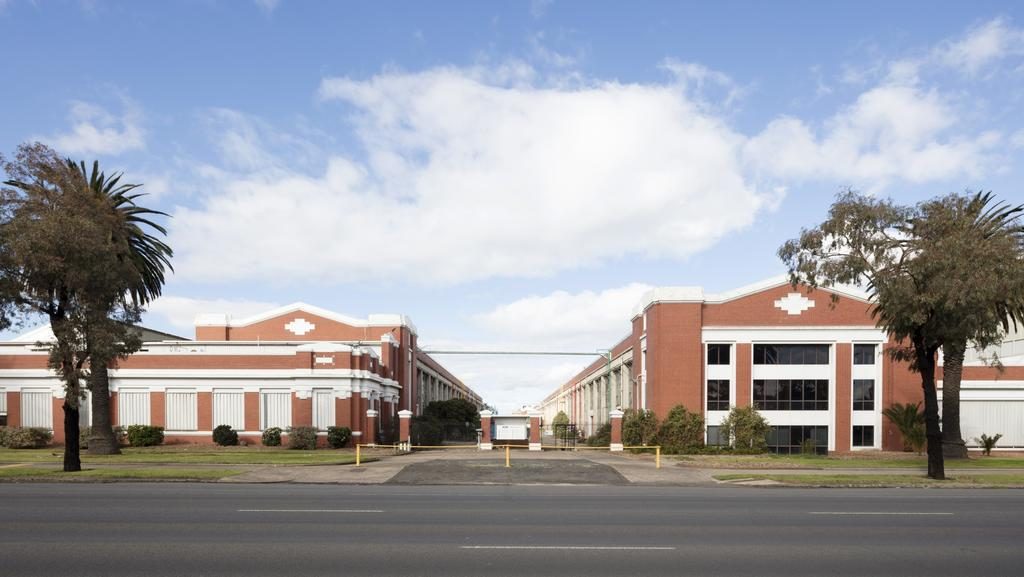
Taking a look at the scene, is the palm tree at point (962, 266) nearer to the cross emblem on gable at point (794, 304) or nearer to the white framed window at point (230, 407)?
the cross emblem on gable at point (794, 304)

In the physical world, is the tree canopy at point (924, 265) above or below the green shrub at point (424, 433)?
above

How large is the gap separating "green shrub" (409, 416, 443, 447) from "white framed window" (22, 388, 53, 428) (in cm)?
2053

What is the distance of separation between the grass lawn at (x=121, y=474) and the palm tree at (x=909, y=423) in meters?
34.2

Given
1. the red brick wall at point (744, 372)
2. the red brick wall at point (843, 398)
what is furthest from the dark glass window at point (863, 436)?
the red brick wall at point (744, 372)

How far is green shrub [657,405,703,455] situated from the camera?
146 ft

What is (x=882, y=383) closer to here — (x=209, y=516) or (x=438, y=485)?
(x=438, y=485)

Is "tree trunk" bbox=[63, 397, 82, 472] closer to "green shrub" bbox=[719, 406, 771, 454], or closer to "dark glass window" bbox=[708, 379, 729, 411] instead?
"green shrub" bbox=[719, 406, 771, 454]

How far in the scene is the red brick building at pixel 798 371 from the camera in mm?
47406

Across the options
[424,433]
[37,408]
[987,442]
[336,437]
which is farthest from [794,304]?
[37,408]

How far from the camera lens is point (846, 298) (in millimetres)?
47562

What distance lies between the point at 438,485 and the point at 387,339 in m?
33.3

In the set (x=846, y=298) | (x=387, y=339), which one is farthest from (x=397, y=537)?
(x=387, y=339)

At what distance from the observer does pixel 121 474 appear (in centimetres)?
2527

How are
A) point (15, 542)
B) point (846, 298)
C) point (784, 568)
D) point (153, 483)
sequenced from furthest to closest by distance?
point (846, 298)
point (153, 483)
point (15, 542)
point (784, 568)
